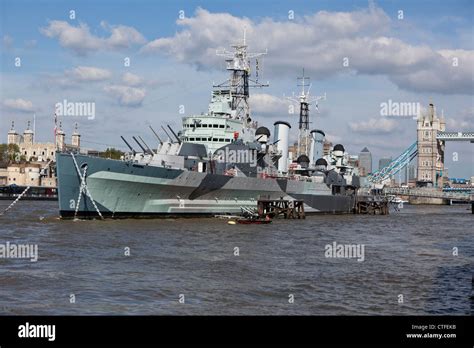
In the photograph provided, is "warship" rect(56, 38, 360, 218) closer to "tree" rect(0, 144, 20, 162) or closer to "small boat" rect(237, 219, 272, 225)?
"small boat" rect(237, 219, 272, 225)

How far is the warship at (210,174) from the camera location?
39.8m

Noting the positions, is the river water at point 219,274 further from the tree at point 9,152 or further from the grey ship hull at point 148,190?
the tree at point 9,152

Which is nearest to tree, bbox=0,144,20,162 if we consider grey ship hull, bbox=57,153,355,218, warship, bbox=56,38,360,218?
warship, bbox=56,38,360,218

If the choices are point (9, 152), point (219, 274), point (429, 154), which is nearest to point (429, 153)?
point (429, 154)

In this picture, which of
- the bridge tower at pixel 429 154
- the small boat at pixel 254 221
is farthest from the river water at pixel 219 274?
the bridge tower at pixel 429 154

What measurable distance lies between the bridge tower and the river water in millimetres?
157054

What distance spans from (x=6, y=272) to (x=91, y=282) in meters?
3.45

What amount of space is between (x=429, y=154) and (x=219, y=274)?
177709mm

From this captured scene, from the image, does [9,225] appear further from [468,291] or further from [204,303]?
[468,291]

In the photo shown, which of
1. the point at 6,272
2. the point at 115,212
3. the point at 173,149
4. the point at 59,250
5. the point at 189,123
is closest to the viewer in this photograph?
the point at 6,272

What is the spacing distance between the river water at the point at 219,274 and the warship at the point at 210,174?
4181mm

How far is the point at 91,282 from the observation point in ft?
65.2

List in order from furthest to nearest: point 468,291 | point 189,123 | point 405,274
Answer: point 189,123
point 405,274
point 468,291
